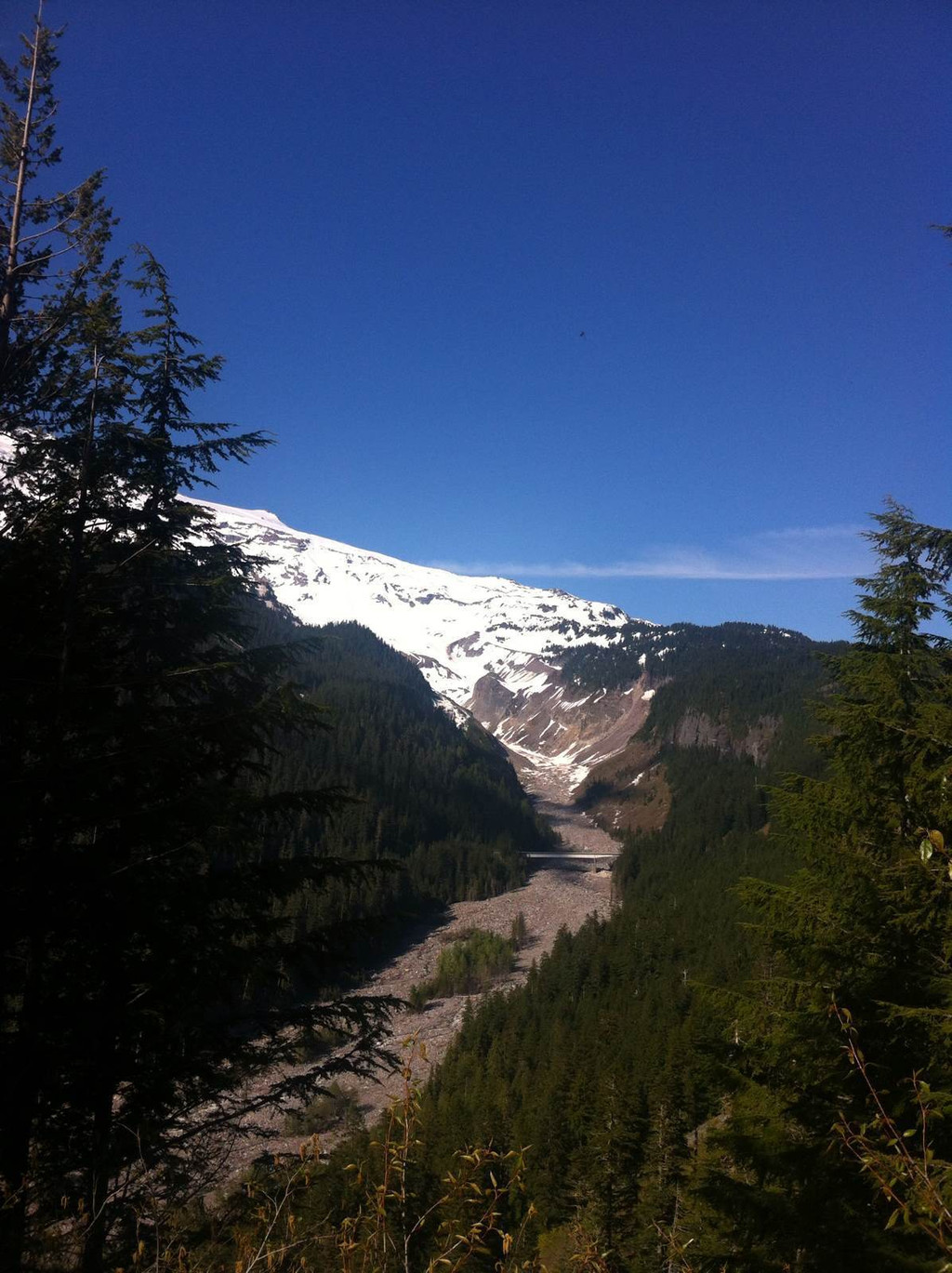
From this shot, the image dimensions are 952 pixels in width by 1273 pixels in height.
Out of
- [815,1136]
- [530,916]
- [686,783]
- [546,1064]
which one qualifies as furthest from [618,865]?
[815,1136]

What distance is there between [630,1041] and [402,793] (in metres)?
75.6

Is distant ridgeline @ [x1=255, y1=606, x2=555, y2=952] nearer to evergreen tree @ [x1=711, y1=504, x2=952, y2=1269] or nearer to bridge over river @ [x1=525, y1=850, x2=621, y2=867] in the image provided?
bridge over river @ [x1=525, y1=850, x2=621, y2=867]

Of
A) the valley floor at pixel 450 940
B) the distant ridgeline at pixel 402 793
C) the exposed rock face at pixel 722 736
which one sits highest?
the exposed rock face at pixel 722 736

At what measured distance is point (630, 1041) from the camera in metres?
33.0

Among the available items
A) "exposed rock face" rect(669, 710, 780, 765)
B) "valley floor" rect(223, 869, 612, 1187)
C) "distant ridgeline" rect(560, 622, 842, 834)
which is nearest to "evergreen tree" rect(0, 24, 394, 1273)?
"valley floor" rect(223, 869, 612, 1187)

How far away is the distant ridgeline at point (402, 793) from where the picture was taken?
263 ft

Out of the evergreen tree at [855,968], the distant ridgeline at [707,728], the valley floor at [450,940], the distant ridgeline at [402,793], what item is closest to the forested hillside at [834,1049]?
the evergreen tree at [855,968]

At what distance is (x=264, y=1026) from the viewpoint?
274 inches

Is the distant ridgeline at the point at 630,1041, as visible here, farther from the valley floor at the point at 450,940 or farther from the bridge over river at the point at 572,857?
the bridge over river at the point at 572,857

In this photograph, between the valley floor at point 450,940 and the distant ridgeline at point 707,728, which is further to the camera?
the distant ridgeline at point 707,728

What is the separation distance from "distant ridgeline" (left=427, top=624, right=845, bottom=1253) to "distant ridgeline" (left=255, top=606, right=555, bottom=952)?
16252mm

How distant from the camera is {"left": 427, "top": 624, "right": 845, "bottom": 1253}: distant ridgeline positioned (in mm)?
18406

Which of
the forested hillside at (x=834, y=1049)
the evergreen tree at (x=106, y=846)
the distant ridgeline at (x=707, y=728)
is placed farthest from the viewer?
the distant ridgeline at (x=707, y=728)

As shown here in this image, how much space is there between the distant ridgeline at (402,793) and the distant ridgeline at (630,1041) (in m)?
16.3
